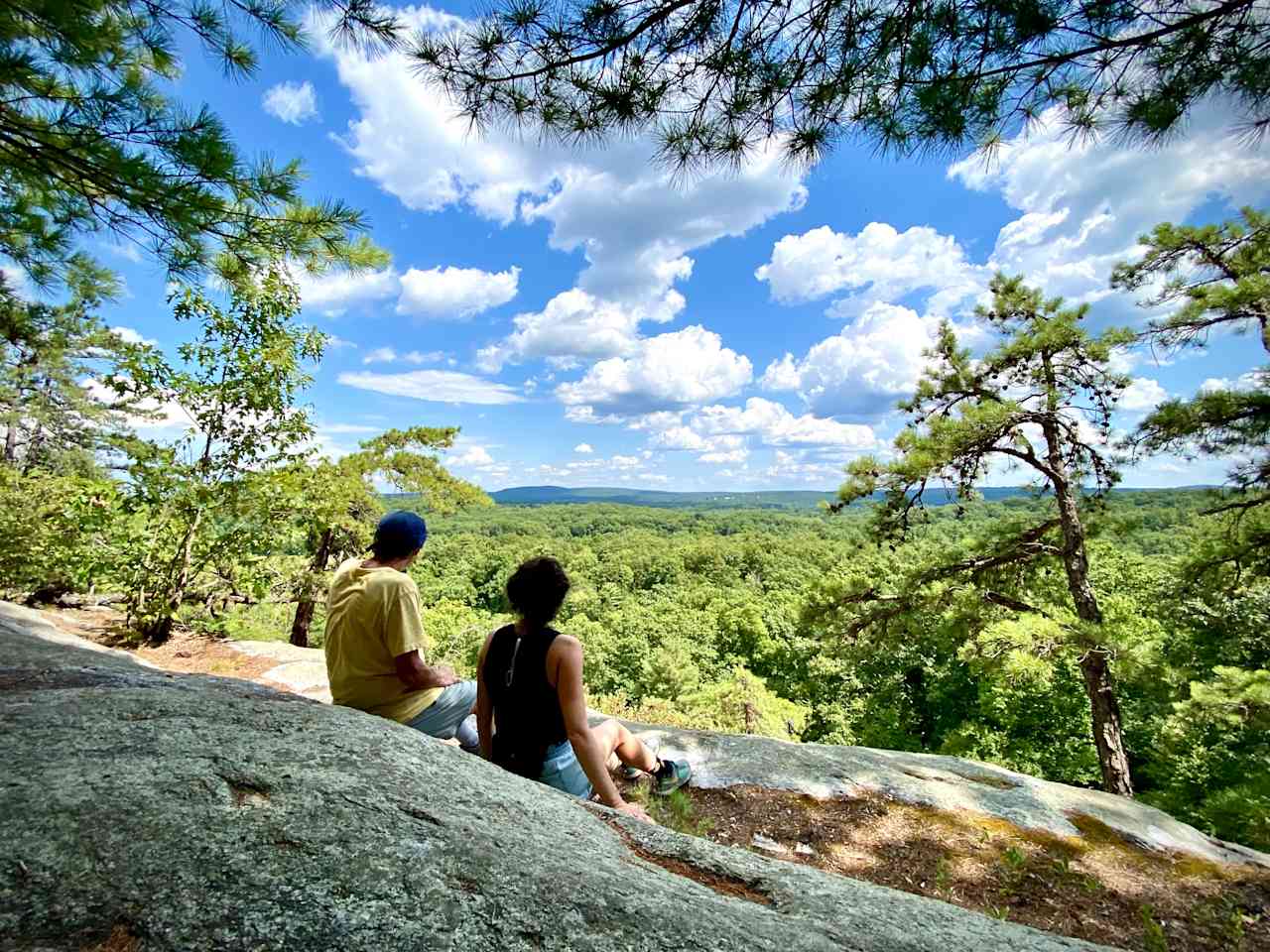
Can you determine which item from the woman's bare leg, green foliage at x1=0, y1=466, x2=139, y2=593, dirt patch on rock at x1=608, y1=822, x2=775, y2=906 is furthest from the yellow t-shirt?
green foliage at x1=0, y1=466, x2=139, y2=593

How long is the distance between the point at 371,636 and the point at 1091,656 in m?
8.75

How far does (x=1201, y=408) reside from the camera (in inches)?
231

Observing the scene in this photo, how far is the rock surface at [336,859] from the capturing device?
4.21 ft

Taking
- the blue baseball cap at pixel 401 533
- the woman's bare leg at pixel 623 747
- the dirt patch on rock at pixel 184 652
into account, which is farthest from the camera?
the dirt patch on rock at pixel 184 652

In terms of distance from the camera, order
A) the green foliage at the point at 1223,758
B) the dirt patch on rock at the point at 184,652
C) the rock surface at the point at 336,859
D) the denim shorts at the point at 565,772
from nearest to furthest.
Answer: the rock surface at the point at 336,859 → the denim shorts at the point at 565,772 → the green foliage at the point at 1223,758 → the dirt patch on rock at the point at 184,652

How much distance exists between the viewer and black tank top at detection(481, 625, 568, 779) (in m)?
2.98

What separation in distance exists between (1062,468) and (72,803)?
33.5 feet

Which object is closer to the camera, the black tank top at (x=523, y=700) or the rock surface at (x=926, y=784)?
the black tank top at (x=523, y=700)

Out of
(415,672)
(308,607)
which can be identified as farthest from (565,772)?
(308,607)

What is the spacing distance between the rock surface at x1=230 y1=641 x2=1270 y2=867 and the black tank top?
2180 mm

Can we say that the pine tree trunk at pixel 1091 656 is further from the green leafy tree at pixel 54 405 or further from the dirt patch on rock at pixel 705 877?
the green leafy tree at pixel 54 405

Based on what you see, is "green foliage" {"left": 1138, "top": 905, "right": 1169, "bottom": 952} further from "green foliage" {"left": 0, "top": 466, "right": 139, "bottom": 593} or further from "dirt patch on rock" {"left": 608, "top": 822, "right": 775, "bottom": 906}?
"green foliage" {"left": 0, "top": 466, "right": 139, "bottom": 593}

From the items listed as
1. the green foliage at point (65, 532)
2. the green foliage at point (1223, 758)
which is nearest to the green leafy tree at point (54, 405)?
the green foliage at point (65, 532)

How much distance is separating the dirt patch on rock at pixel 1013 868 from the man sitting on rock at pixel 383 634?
6.82 feet
